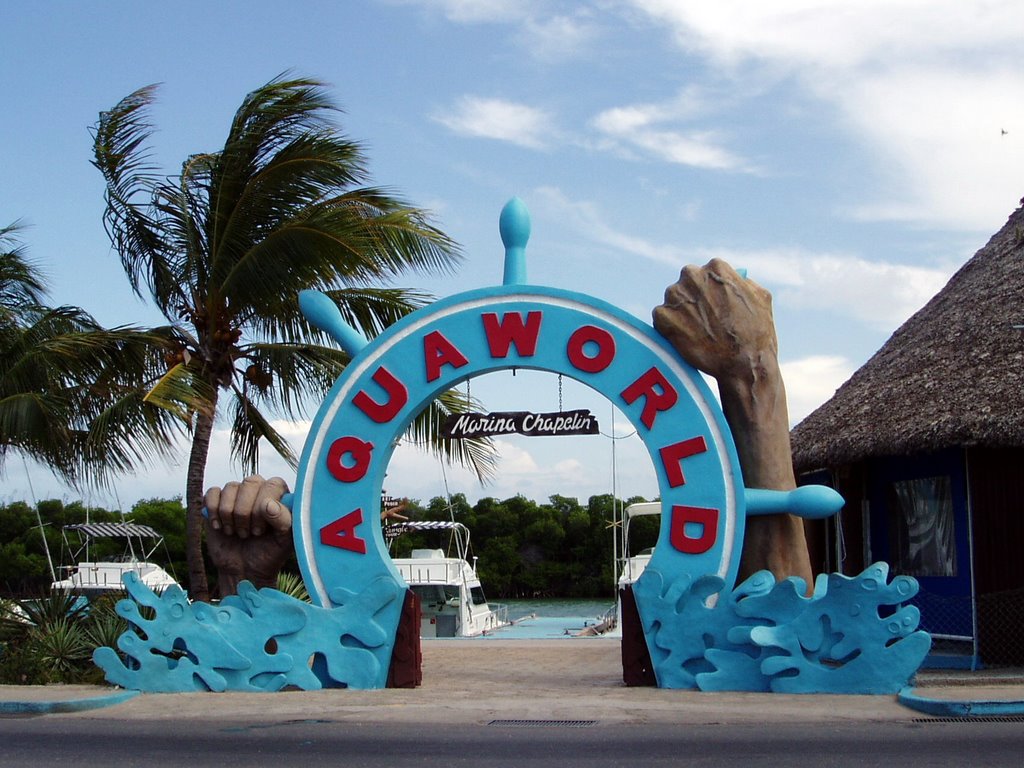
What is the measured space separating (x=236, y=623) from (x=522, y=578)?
3652 centimetres

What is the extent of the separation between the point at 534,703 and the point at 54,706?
4.18 m

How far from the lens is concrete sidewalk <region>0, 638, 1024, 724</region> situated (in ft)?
31.4

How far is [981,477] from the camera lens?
43.5 ft

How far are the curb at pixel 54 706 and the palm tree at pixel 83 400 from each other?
5039mm

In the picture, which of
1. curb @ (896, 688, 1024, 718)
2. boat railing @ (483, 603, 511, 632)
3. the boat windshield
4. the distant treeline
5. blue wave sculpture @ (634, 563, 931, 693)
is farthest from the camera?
the distant treeline

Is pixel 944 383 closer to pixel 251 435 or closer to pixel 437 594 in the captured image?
pixel 251 435

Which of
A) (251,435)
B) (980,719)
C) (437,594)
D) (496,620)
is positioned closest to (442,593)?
(437,594)

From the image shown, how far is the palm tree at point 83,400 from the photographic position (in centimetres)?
1531

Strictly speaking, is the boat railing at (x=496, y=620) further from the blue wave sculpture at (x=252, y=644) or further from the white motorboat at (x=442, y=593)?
the blue wave sculpture at (x=252, y=644)

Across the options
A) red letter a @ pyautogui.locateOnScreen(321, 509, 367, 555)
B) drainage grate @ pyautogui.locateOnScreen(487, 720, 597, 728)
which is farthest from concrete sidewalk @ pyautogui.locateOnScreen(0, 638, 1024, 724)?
red letter a @ pyautogui.locateOnScreen(321, 509, 367, 555)

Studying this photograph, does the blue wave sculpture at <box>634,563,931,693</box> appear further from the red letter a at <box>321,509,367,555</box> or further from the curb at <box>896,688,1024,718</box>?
the red letter a at <box>321,509,367,555</box>

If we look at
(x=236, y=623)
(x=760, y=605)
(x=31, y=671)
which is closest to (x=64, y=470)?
(x=31, y=671)

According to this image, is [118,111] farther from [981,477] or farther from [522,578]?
[522,578]

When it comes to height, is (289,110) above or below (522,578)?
above
